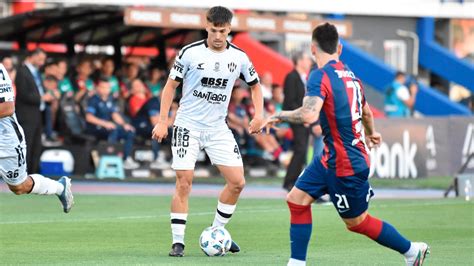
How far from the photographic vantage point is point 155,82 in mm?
26875

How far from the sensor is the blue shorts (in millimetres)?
10016

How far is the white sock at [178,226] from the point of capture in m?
12.0

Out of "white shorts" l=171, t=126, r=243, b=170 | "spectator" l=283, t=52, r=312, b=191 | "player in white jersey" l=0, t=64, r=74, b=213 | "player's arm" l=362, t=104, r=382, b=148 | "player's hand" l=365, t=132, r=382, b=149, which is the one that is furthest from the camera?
"spectator" l=283, t=52, r=312, b=191

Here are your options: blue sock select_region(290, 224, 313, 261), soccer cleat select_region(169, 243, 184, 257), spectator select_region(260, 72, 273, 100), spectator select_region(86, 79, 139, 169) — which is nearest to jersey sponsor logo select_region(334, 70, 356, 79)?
blue sock select_region(290, 224, 313, 261)

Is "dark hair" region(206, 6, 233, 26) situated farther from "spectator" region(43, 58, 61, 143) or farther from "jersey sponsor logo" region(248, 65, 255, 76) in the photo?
"spectator" region(43, 58, 61, 143)

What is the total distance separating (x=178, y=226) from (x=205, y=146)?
34.0 inches

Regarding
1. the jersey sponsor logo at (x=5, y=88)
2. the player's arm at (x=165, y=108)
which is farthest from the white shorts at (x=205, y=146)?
the jersey sponsor logo at (x=5, y=88)

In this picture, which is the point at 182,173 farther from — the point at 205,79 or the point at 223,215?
the point at 205,79

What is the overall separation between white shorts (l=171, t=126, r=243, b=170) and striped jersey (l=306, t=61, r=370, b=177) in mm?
2377

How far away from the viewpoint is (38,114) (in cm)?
2227

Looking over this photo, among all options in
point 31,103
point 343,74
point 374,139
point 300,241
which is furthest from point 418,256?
point 31,103

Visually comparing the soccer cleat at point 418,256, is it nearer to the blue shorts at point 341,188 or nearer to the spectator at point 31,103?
the blue shorts at point 341,188

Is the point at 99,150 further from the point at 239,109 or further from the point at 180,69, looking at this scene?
the point at 180,69

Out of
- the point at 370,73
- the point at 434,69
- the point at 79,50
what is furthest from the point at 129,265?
the point at 434,69
